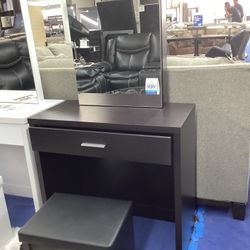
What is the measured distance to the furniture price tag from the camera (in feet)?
4.59

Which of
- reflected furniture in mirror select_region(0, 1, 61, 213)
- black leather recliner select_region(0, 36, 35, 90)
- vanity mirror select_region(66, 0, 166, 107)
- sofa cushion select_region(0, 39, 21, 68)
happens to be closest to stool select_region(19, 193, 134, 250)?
reflected furniture in mirror select_region(0, 1, 61, 213)

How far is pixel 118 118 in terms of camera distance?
→ 4.18 ft

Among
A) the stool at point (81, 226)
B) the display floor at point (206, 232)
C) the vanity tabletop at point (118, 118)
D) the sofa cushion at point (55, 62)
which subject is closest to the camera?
the stool at point (81, 226)

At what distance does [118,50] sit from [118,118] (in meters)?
0.41

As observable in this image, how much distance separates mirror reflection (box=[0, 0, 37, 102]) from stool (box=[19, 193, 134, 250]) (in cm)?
69

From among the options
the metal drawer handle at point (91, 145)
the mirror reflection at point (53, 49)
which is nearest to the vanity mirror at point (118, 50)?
the mirror reflection at point (53, 49)

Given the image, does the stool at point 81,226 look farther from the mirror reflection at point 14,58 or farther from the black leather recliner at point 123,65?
the mirror reflection at point 14,58

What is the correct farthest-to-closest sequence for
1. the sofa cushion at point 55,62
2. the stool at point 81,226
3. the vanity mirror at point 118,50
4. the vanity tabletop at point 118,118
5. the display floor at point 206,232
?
the sofa cushion at point 55,62
the display floor at point 206,232
the vanity mirror at point 118,50
the vanity tabletop at point 118,118
the stool at point 81,226

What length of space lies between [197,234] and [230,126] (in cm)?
58

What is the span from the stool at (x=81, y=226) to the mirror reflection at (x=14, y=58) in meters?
0.69

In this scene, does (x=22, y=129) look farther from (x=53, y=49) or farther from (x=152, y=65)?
(x=152, y=65)

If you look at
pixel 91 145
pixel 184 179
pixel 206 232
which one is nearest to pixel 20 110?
pixel 91 145

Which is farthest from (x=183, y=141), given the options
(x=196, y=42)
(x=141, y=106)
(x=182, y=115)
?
(x=196, y=42)

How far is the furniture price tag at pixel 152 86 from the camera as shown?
140 centimetres
